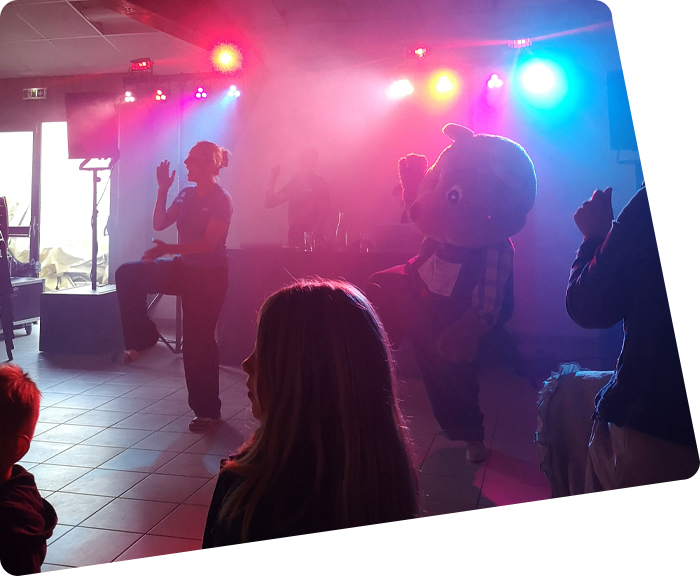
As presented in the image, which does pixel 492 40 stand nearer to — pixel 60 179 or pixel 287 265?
pixel 287 265

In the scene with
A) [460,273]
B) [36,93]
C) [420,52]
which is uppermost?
[36,93]

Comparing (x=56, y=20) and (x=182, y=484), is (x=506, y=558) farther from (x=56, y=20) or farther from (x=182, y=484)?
(x=56, y=20)

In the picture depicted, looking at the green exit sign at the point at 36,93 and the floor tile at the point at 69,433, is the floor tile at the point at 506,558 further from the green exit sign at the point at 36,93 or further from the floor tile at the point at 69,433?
the green exit sign at the point at 36,93

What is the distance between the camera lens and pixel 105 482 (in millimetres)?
2768

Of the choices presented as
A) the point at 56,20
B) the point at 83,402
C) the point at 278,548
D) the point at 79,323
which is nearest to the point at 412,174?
the point at 278,548

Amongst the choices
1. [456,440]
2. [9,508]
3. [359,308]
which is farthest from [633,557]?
[456,440]

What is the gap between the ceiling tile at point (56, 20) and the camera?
6.04 m

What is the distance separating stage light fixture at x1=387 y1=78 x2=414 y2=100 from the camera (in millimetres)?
6426

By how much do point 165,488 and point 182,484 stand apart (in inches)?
3.0

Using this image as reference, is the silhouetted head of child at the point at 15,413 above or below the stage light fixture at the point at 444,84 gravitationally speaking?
below

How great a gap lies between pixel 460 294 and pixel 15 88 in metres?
7.34

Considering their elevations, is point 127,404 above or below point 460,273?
below

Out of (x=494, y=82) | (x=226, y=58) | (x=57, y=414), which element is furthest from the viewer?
(x=226, y=58)

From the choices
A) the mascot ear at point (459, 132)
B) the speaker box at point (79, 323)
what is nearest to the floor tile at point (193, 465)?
the mascot ear at point (459, 132)
